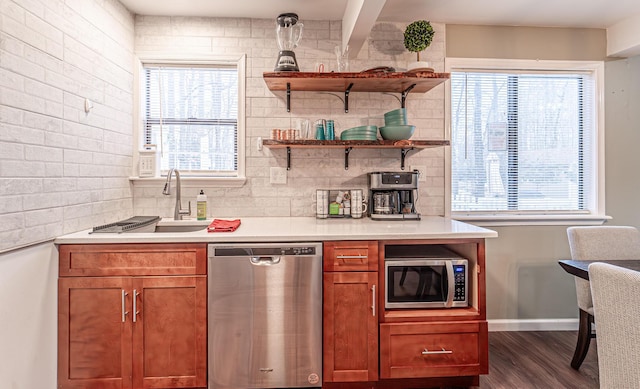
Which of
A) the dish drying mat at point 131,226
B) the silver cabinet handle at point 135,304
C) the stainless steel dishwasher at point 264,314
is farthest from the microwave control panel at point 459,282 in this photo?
the dish drying mat at point 131,226

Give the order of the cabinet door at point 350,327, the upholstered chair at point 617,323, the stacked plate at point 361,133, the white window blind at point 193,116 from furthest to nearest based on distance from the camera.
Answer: the white window blind at point 193,116 → the stacked plate at point 361,133 → the cabinet door at point 350,327 → the upholstered chair at point 617,323

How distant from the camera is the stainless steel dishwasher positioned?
185cm

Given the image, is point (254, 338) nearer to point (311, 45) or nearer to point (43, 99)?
point (43, 99)

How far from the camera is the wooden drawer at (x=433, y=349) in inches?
Result: 75.5

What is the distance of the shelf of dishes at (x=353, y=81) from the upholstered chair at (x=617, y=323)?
1.62 meters

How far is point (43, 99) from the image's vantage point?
169 cm

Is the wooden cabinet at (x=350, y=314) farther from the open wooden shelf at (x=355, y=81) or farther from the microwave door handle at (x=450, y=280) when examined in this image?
the open wooden shelf at (x=355, y=81)

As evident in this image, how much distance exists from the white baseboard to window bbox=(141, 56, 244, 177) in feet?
7.94

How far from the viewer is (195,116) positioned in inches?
105

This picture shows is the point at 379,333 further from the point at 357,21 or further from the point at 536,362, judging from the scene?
the point at 357,21

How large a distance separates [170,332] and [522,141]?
116 inches

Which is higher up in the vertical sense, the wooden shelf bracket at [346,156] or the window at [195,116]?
the window at [195,116]

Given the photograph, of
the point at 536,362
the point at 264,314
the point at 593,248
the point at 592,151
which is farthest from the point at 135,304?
the point at 592,151

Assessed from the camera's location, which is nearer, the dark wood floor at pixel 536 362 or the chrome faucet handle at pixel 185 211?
the dark wood floor at pixel 536 362
